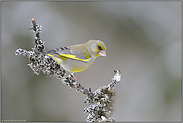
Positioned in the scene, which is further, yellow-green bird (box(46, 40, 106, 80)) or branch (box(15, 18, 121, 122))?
yellow-green bird (box(46, 40, 106, 80))

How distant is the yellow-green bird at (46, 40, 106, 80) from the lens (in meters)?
1.87

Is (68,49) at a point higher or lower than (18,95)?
higher

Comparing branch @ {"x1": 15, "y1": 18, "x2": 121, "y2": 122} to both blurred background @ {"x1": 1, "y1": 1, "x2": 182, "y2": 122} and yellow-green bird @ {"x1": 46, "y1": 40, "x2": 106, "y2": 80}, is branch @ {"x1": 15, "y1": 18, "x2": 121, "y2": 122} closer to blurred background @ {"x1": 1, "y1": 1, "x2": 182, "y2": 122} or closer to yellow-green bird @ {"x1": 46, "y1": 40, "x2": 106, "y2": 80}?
yellow-green bird @ {"x1": 46, "y1": 40, "x2": 106, "y2": 80}

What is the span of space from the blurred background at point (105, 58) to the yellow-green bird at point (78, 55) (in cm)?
168

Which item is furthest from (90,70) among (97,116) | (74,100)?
(97,116)

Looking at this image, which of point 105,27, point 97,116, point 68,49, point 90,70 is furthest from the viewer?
point 105,27

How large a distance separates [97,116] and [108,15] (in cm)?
303

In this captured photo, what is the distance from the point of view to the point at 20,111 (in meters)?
3.76

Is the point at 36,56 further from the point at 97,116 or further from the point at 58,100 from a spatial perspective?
the point at 58,100

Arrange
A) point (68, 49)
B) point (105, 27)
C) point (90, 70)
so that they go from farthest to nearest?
point (105, 27)
point (90, 70)
point (68, 49)

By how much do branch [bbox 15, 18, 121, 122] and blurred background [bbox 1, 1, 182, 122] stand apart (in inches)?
80.0

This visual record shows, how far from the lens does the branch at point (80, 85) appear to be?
1586 millimetres

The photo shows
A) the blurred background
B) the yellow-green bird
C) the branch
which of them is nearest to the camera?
the branch

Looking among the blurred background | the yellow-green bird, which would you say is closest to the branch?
the yellow-green bird
